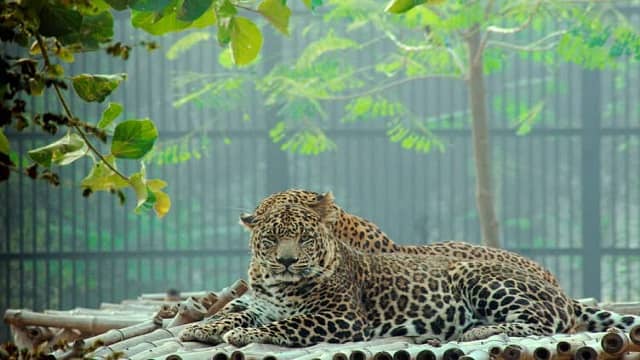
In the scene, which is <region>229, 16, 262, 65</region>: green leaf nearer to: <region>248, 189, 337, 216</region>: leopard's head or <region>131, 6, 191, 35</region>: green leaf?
<region>131, 6, 191, 35</region>: green leaf

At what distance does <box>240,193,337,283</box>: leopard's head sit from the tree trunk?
609 centimetres

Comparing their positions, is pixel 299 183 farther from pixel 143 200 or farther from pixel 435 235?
pixel 143 200

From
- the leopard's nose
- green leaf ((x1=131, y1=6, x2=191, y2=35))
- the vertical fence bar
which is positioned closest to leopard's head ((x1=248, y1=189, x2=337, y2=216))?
the leopard's nose

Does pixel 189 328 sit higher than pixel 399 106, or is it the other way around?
pixel 399 106

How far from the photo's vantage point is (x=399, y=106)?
39.3 ft

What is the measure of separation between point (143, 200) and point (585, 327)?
346cm

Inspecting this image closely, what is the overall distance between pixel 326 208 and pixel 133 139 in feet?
9.99

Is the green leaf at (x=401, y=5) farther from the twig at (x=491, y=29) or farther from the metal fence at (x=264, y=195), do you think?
the metal fence at (x=264, y=195)

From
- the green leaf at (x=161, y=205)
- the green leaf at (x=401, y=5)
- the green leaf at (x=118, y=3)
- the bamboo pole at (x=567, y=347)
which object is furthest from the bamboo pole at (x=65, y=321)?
the green leaf at (x=118, y=3)

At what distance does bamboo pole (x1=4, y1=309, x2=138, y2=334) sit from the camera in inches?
263

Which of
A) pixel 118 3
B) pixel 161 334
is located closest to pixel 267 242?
pixel 161 334

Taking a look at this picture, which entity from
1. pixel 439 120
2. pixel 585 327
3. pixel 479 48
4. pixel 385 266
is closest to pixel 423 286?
pixel 385 266

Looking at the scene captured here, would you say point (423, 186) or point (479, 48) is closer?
point (479, 48)

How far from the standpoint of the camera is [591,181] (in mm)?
13352
